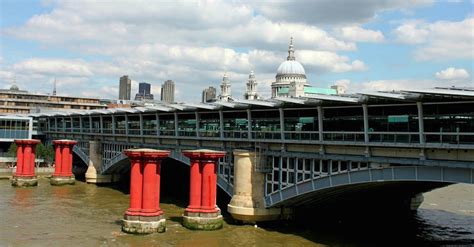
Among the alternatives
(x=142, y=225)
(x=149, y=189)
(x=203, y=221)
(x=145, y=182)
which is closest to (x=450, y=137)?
(x=203, y=221)

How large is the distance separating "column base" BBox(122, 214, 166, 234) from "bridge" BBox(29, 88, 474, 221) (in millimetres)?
6651

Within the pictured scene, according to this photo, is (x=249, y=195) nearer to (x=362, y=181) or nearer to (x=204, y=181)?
(x=204, y=181)

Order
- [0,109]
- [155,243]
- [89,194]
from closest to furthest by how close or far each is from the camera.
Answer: [155,243] < [89,194] < [0,109]

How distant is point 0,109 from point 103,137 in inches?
3484

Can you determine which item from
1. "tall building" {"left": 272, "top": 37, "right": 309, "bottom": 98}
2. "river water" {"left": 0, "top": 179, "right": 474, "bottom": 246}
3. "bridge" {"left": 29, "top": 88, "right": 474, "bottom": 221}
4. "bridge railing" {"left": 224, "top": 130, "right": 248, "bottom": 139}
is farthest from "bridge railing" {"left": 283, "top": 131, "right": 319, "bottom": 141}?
"tall building" {"left": 272, "top": 37, "right": 309, "bottom": 98}

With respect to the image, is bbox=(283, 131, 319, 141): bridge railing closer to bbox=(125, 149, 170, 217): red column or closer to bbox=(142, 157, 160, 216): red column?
bbox=(125, 149, 170, 217): red column

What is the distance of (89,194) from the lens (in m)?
66.8

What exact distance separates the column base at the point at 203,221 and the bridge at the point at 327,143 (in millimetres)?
2102

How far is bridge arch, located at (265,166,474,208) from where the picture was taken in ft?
103

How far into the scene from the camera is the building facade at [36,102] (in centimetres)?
15588

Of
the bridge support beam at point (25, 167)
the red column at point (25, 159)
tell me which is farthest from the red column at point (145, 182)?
the red column at point (25, 159)

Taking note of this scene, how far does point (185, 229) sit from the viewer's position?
4362 cm

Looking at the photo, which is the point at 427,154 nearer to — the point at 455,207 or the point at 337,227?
the point at 337,227

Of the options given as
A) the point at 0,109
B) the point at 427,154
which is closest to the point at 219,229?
the point at 427,154
